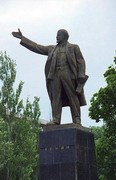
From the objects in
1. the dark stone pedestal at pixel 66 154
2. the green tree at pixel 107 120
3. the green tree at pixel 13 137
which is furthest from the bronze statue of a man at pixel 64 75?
the green tree at pixel 13 137

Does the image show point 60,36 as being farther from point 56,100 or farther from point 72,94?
point 56,100

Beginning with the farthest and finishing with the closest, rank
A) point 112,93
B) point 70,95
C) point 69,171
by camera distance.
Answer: point 112,93 → point 70,95 → point 69,171

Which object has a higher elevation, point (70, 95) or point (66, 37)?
point (66, 37)

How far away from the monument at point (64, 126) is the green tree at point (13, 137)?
15.2 m

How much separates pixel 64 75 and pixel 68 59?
1.78 ft

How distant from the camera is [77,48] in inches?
449

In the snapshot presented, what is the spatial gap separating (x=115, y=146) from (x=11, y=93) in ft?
37.9

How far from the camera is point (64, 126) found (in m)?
10.5

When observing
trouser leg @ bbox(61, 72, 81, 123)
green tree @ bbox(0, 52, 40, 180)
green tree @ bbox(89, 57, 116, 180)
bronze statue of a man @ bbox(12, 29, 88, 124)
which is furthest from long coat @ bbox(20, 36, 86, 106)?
green tree @ bbox(0, 52, 40, 180)

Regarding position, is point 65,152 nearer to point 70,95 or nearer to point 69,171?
point 69,171

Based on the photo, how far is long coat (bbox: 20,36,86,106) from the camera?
1110 centimetres

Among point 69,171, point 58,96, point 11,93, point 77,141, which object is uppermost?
point 11,93

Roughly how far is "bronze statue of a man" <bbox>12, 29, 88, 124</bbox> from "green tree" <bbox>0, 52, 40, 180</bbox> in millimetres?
15150

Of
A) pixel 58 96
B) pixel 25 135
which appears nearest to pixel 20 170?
pixel 25 135
